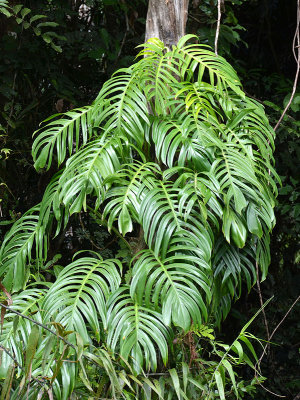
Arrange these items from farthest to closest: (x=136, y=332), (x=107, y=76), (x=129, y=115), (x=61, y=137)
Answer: (x=107, y=76), (x=61, y=137), (x=129, y=115), (x=136, y=332)

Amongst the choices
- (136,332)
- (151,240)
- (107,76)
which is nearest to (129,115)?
(151,240)

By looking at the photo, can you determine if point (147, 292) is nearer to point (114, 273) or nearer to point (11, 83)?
point (114, 273)

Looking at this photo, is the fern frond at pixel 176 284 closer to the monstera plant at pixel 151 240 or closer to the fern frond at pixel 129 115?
the monstera plant at pixel 151 240

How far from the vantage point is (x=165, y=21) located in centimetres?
198

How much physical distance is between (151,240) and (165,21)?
0.89 meters

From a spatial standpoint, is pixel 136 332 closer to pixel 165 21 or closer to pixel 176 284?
pixel 176 284

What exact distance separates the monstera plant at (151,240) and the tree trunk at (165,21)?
0.26ft

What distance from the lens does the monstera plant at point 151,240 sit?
4.95 feet

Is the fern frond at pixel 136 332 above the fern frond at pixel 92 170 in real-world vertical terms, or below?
below

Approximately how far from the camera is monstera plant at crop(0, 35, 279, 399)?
1.51m

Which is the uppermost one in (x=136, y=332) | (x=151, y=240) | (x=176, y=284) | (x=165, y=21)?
(x=165, y=21)

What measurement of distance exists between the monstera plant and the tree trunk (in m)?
0.08

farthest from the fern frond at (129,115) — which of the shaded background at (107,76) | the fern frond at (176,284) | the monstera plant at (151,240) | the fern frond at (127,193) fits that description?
the shaded background at (107,76)

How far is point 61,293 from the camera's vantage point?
160 cm
